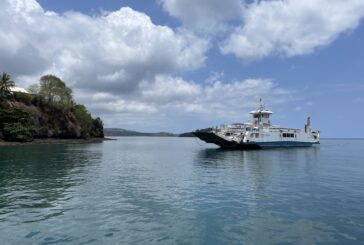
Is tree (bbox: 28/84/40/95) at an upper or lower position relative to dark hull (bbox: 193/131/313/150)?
upper

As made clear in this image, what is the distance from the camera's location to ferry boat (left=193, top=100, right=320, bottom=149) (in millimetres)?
89062

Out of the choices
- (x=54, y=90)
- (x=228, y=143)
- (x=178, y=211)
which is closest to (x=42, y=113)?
(x=54, y=90)

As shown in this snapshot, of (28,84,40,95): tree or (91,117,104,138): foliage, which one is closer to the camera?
(28,84,40,95): tree

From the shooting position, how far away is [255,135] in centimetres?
9188

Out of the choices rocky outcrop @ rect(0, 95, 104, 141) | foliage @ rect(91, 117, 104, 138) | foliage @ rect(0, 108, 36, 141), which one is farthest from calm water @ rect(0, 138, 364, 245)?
foliage @ rect(91, 117, 104, 138)

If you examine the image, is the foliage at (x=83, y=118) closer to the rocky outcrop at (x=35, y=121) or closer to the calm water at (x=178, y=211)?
the rocky outcrop at (x=35, y=121)

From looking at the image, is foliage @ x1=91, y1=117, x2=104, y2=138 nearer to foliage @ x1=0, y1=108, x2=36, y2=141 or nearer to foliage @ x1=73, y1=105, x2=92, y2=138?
foliage @ x1=73, y1=105, x2=92, y2=138

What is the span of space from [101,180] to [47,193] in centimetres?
762

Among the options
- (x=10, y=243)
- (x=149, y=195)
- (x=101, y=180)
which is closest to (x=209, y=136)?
(x=101, y=180)

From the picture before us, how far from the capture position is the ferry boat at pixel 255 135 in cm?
8906

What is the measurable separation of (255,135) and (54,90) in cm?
9226

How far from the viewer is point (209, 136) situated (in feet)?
290

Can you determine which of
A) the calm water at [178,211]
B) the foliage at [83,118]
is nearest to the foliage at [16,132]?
the foliage at [83,118]

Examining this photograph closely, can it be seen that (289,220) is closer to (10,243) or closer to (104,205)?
(104,205)
